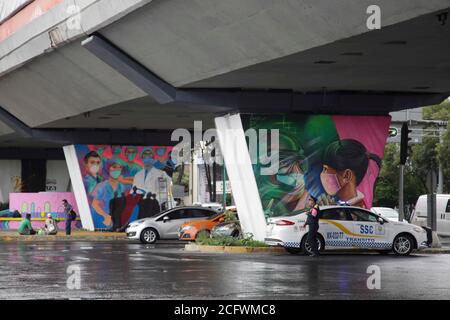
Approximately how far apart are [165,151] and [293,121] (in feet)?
62.7

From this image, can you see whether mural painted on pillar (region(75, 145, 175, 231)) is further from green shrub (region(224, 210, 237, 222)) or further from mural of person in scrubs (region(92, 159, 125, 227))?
green shrub (region(224, 210, 237, 222))

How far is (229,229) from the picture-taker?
1364 inches

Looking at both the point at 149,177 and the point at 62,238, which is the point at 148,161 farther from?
the point at 62,238

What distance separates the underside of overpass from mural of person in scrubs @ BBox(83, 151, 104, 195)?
6280mm

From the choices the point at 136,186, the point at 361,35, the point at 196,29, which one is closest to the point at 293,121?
the point at 196,29

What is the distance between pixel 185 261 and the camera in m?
25.3

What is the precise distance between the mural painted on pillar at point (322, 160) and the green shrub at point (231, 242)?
1616 millimetres

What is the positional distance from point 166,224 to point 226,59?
1379cm

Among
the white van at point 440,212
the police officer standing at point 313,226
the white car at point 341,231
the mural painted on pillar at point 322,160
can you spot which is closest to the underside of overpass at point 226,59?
the mural painted on pillar at point 322,160

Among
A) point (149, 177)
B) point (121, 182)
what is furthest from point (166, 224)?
point (149, 177)

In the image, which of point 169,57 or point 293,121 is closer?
point 169,57

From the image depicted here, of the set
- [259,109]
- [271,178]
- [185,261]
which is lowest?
[185,261]
